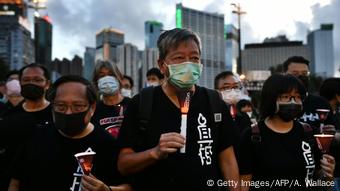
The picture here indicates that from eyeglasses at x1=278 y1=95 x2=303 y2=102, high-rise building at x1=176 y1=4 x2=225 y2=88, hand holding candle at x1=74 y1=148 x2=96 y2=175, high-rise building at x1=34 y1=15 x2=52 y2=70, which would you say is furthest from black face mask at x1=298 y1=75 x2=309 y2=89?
high-rise building at x1=34 y1=15 x2=52 y2=70

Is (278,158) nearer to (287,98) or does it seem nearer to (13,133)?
(287,98)

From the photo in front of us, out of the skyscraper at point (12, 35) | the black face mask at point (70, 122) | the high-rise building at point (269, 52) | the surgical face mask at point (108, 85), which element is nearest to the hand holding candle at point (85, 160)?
the black face mask at point (70, 122)

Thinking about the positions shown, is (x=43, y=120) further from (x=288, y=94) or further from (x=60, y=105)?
(x=288, y=94)

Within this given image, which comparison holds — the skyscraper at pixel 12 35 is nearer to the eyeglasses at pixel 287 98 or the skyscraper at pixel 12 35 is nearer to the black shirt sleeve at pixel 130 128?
the eyeglasses at pixel 287 98

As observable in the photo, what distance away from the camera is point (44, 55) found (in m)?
142

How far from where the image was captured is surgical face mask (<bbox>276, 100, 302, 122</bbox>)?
3621 mm

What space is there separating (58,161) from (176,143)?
94 cm

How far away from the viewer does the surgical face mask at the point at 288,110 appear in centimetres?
362

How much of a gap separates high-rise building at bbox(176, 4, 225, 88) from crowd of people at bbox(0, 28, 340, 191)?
205 ft

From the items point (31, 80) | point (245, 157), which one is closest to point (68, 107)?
point (245, 157)

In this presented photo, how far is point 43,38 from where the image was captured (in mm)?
143250

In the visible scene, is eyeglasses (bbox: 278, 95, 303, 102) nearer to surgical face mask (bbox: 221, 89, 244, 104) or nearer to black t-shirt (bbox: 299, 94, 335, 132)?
black t-shirt (bbox: 299, 94, 335, 132)

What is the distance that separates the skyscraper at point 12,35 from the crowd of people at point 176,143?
122m

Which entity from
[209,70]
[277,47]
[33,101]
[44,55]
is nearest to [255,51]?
[277,47]
